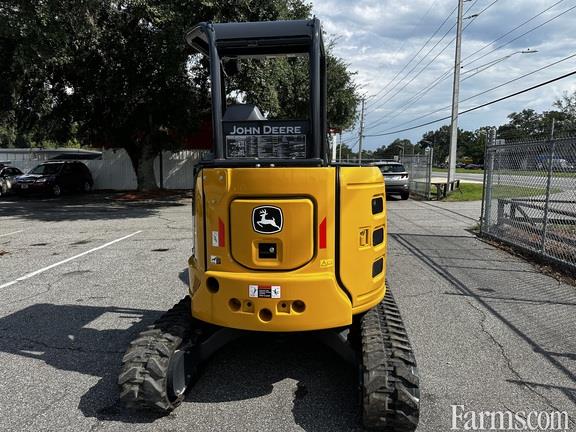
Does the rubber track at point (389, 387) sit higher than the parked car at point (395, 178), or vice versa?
the parked car at point (395, 178)

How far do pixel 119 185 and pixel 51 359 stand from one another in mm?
24222

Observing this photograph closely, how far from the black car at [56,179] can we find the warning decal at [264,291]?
22.1 meters

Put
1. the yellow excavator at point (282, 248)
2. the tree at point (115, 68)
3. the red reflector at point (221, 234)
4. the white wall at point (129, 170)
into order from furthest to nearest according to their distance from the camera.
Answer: the white wall at point (129, 170)
the tree at point (115, 68)
the red reflector at point (221, 234)
the yellow excavator at point (282, 248)

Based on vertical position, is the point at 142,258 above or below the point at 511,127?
below

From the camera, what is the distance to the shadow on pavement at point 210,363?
3.23 m

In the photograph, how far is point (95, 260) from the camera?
26.7 feet

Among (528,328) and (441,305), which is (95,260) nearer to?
(441,305)

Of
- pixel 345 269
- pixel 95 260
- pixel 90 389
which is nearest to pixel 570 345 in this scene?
pixel 345 269

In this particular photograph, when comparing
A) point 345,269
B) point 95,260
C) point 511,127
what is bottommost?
point 95,260

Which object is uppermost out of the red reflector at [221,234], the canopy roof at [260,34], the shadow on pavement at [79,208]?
the canopy roof at [260,34]

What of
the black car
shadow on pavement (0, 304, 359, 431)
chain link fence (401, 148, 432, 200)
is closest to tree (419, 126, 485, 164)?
chain link fence (401, 148, 432, 200)

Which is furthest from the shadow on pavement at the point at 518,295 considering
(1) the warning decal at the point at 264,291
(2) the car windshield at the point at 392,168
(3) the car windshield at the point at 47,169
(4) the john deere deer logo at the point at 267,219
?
(3) the car windshield at the point at 47,169

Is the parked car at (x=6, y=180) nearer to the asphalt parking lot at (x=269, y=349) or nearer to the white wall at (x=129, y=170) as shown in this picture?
the white wall at (x=129, y=170)

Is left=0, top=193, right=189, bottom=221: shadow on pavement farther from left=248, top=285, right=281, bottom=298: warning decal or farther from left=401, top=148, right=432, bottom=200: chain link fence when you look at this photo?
left=248, top=285, right=281, bottom=298: warning decal
